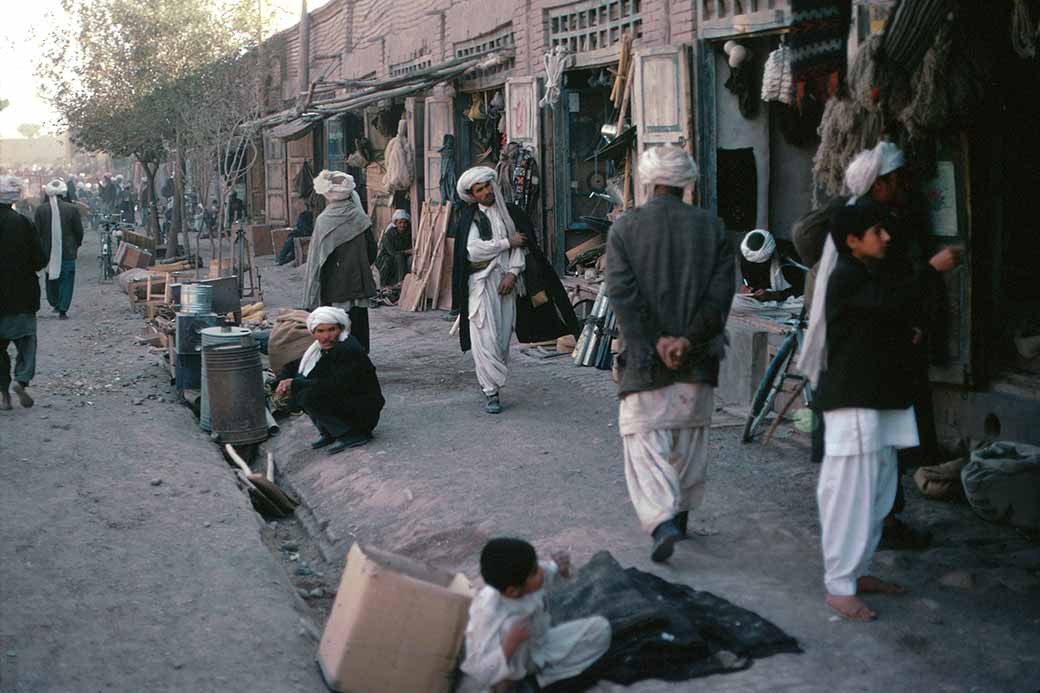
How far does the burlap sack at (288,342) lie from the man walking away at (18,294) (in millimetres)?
1876

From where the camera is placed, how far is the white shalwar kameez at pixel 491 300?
Result: 28.9 ft

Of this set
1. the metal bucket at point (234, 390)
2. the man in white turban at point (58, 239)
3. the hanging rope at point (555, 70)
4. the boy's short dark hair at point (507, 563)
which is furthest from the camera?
the man in white turban at point (58, 239)

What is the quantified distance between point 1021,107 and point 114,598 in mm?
5216

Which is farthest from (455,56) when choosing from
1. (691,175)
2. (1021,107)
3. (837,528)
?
(837,528)

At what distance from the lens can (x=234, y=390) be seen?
9.20 m

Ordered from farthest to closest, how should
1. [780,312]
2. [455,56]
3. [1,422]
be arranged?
[455,56], [1,422], [780,312]

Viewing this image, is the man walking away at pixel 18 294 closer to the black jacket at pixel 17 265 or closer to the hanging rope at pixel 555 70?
the black jacket at pixel 17 265

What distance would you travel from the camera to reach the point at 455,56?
16078 millimetres

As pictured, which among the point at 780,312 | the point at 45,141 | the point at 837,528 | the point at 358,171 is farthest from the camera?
the point at 45,141

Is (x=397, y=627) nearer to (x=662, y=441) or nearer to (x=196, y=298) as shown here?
(x=662, y=441)

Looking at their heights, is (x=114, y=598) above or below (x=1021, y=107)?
below

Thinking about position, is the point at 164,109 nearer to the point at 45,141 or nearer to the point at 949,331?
the point at 949,331

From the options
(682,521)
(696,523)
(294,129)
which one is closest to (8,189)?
(696,523)

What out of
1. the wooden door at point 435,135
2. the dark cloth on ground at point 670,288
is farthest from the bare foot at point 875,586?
the wooden door at point 435,135
